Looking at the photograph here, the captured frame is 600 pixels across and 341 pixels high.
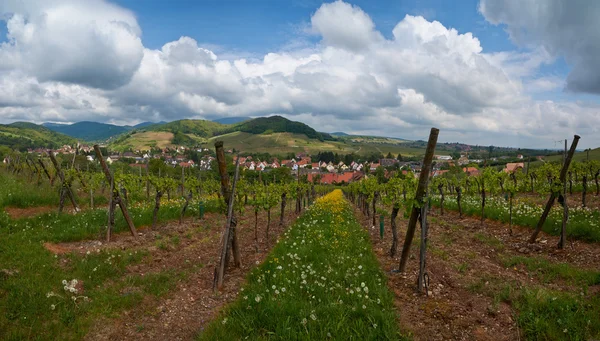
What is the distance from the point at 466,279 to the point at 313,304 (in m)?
4.56

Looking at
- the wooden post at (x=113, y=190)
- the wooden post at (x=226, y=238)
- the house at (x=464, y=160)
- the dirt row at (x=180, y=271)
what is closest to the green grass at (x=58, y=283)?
the dirt row at (x=180, y=271)

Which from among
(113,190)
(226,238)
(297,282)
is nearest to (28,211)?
(113,190)

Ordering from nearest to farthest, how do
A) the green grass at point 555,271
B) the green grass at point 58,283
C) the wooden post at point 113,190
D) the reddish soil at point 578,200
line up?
the green grass at point 58,283
the green grass at point 555,271
the wooden post at point 113,190
the reddish soil at point 578,200

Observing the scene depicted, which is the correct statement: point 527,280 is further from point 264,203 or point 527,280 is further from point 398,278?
point 264,203

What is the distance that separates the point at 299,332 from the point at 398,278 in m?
4.41

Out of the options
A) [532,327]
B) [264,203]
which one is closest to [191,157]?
[264,203]

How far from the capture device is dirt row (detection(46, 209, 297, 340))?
6.78 metres

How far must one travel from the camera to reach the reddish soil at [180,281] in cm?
676

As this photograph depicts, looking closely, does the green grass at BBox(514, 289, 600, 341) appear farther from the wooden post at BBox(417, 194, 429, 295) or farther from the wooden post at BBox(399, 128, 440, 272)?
the wooden post at BBox(399, 128, 440, 272)

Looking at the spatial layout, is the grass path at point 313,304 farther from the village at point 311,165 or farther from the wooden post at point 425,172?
the village at point 311,165

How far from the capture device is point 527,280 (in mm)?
8633

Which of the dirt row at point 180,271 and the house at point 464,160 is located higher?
the house at point 464,160

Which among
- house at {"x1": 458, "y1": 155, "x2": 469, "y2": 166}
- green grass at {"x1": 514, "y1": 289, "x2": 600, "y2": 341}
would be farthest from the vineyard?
house at {"x1": 458, "y1": 155, "x2": 469, "y2": 166}

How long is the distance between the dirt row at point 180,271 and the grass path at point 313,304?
91 centimetres
